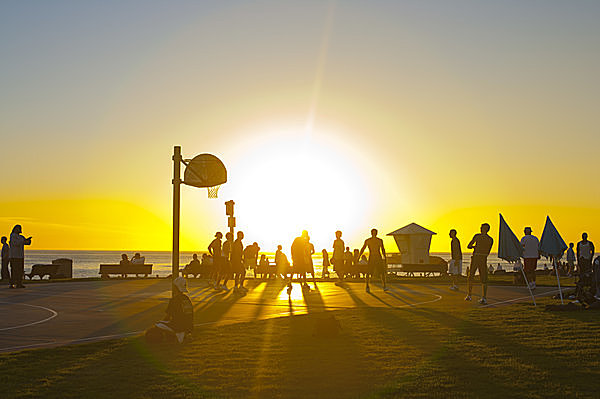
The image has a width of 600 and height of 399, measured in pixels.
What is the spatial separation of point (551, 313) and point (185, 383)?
952 cm

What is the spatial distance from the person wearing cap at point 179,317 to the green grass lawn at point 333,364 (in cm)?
32

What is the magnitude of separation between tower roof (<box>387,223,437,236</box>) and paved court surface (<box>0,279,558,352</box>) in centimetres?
2046

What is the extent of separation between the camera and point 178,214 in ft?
43.8

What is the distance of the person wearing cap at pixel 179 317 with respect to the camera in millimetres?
10289

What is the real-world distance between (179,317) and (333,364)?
297cm

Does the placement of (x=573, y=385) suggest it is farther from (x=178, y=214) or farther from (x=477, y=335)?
(x=178, y=214)

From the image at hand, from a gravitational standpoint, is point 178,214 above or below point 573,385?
above

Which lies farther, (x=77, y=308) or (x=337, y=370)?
(x=77, y=308)

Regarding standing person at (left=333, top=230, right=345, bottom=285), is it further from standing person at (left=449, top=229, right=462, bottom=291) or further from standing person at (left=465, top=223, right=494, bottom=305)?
standing person at (left=465, top=223, right=494, bottom=305)

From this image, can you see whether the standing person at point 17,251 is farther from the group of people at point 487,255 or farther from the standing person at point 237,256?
the group of people at point 487,255

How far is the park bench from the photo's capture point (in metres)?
35.1

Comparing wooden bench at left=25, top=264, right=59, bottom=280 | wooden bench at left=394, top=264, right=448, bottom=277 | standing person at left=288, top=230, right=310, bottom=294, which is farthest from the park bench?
wooden bench at left=394, top=264, right=448, bottom=277

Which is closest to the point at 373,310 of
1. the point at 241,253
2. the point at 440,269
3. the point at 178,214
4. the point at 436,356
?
the point at 178,214

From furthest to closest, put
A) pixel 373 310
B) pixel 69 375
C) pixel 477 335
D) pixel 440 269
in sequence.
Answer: pixel 440 269 → pixel 373 310 → pixel 477 335 → pixel 69 375
